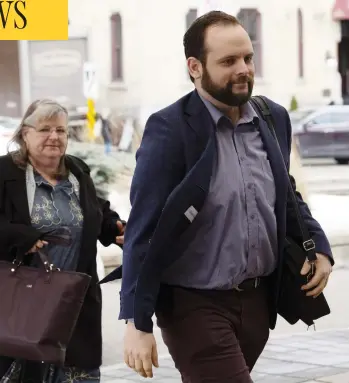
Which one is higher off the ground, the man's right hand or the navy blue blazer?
the navy blue blazer

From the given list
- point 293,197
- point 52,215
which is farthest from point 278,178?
point 52,215

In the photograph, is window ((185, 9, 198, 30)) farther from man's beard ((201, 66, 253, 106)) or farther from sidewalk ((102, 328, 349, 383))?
man's beard ((201, 66, 253, 106))

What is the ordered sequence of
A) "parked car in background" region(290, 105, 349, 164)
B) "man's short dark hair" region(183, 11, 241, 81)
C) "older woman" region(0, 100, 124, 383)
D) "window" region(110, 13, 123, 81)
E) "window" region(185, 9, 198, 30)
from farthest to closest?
1. "parked car in background" region(290, 105, 349, 164)
2. "window" region(185, 9, 198, 30)
3. "window" region(110, 13, 123, 81)
4. "older woman" region(0, 100, 124, 383)
5. "man's short dark hair" region(183, 11, 241, 81)

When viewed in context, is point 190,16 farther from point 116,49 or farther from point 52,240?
point 52,240

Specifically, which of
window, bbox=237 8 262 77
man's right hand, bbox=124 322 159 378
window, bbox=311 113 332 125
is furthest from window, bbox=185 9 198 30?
man's right hand, bbox=124 322 159 378

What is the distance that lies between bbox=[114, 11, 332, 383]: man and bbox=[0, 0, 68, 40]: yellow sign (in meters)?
4.57

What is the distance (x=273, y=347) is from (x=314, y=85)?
18.4 feet

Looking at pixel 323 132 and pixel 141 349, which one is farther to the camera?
pixel 323 132

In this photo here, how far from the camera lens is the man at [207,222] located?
135 inches

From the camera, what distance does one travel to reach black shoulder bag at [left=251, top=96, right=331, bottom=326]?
11.9 feet

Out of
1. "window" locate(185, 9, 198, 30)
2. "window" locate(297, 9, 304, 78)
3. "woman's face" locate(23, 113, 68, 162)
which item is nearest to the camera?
"woman's face" locate(23, 113, 68, 162)

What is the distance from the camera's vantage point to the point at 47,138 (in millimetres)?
5195

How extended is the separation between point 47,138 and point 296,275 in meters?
1.92

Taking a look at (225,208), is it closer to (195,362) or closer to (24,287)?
(195,362)
